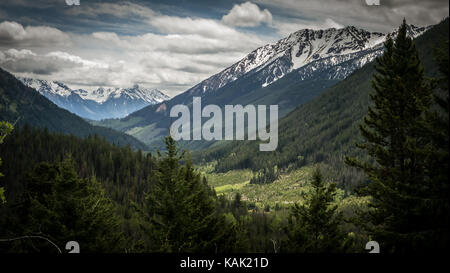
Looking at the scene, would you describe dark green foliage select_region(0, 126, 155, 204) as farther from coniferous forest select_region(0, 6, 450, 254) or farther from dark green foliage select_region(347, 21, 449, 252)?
dark green foliage select_region(347, 21, 449, 252)

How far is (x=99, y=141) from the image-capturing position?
643ft

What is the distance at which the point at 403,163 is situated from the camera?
2155 centimetres

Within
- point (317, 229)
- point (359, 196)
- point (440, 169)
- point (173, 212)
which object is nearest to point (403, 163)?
point (359, 196)

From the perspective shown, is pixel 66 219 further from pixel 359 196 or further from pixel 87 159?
pixel 87 159

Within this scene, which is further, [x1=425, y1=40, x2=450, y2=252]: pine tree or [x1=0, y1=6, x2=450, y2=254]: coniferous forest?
[x1=0, y1=6, x2=450, y2=254]: coniferous forest

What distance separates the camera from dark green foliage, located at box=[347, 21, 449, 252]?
54.1 ft

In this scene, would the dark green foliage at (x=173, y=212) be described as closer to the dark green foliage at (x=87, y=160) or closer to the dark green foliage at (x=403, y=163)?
the dark green foliage at (x=403, y=163)

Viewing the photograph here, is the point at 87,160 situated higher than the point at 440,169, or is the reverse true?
the point at 440,169

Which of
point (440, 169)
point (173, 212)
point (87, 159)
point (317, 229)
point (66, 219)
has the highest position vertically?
point (440, 169)

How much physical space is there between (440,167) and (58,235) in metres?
26.9

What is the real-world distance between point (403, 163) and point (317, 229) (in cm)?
996

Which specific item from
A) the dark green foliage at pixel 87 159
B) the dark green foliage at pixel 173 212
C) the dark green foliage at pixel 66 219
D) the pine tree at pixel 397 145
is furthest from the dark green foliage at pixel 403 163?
the dark green foliage at pixel 87 159

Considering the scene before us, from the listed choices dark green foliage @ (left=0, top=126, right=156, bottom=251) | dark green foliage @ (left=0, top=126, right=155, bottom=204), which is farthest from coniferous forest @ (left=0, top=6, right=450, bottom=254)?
dark green foliage @ (left=0, top=126, right=155, bottom=204)
